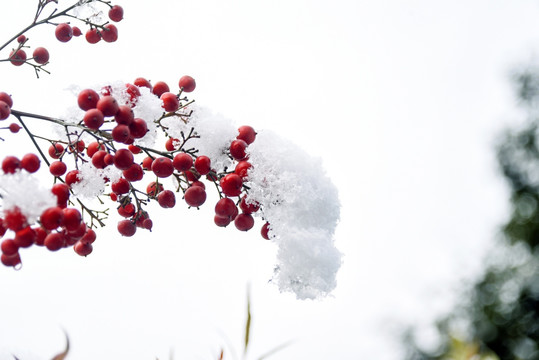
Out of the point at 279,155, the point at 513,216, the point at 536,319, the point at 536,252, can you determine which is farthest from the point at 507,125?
the point at 279,155

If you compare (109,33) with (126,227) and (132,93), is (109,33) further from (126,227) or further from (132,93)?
(126,227)

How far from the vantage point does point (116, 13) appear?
3408 mm

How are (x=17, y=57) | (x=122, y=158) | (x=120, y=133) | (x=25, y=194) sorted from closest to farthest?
(x=25, y=194) < (x=120, y=133) < (x=122, y=158) < (x=17, y=57)

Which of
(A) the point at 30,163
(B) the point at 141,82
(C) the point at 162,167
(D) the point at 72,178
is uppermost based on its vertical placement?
(B) the point at 141,82

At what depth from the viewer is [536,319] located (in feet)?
55.5

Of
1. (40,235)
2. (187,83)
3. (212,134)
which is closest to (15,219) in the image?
(40,235)

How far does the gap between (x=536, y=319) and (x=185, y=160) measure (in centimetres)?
1861

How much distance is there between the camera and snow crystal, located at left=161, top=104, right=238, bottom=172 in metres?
2.28

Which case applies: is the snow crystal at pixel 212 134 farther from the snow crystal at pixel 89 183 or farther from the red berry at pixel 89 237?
the red berry at pixel 89 237

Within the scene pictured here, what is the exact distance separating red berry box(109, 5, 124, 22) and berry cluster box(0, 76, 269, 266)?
121cm

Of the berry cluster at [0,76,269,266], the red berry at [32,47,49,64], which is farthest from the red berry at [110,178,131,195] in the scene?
the red berry at [32,47,49,64]

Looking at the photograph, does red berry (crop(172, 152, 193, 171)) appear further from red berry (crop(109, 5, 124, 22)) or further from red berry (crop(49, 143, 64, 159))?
red berry (crop(109, 5, 124, 22))

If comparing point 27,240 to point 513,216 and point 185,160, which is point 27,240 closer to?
point 185,160

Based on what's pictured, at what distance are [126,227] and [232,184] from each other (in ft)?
2.73
